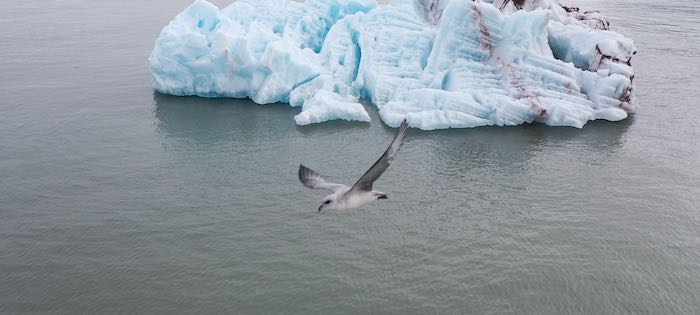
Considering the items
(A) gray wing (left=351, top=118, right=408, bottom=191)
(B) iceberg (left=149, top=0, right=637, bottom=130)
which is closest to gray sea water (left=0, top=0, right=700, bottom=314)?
(B) iceberg (left=149, top=0, right=637, bottom=130)

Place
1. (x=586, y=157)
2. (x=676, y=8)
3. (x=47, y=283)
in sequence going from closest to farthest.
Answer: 1. (x=47, y=283)
2. (x=586, y=157)
3. (x=676, y=8)

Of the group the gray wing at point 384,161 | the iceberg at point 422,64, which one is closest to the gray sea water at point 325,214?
the iceberg at point 422,64

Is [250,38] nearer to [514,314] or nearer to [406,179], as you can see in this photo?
[406,179]

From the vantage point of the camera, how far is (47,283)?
10.6 metres

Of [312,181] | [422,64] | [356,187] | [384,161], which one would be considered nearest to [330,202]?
[356,187]

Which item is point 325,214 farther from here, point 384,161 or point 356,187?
point 384,161

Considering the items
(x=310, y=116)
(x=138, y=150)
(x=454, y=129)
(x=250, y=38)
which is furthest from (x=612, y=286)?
(x=250, y=38)

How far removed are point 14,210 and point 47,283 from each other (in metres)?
3.57

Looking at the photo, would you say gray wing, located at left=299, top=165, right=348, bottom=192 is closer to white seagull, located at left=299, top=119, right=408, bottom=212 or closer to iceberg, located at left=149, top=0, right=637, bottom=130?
white seagull, located at left=299, top=119, right=408, bottom=212

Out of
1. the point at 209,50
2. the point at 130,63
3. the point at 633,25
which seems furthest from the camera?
the point at 633,25

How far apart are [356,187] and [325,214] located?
4583mm

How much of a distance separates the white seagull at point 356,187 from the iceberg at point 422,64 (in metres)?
9.09

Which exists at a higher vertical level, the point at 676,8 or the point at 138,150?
the point at 676,8

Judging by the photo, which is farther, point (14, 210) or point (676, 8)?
point (676, 8)
